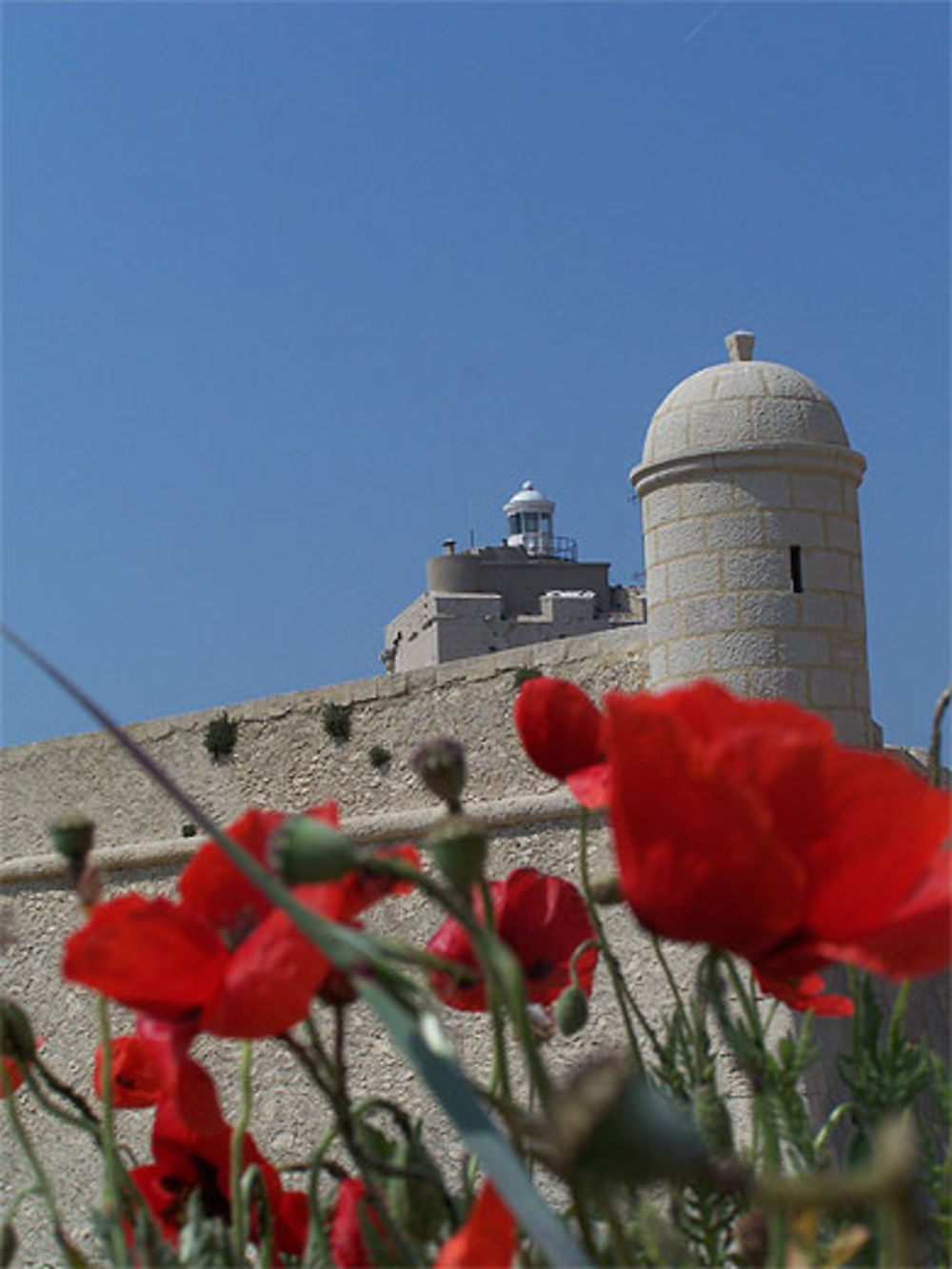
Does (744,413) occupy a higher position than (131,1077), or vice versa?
(744,413)

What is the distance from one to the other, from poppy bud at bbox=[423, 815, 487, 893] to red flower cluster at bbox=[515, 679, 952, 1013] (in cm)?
5

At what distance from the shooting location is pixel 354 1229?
732mm

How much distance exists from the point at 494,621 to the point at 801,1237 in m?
30.6

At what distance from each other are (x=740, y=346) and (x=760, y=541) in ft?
2.66

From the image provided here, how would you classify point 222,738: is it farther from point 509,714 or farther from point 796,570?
point 796,570

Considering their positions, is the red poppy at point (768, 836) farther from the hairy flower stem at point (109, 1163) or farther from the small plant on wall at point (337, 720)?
the small plant on wall at point (337, 720)

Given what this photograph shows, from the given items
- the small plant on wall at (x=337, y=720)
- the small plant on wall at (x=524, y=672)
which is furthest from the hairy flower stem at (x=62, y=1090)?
the small plant on wall at (x=337, y=720)

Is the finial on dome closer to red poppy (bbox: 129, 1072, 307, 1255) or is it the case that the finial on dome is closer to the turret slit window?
the turret slit window

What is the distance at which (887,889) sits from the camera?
1.84 feet

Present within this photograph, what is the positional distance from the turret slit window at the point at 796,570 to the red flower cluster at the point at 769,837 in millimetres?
5699

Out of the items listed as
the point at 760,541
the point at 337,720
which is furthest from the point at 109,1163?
the point at 337,720

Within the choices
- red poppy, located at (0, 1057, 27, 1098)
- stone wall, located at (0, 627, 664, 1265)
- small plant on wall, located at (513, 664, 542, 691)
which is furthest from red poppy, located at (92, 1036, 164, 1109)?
small plant on wall, located at (513, 664, 542, 691)

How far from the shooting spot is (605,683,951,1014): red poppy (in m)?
0.55

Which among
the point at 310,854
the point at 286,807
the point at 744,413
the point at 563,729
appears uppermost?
the point at 744,413
